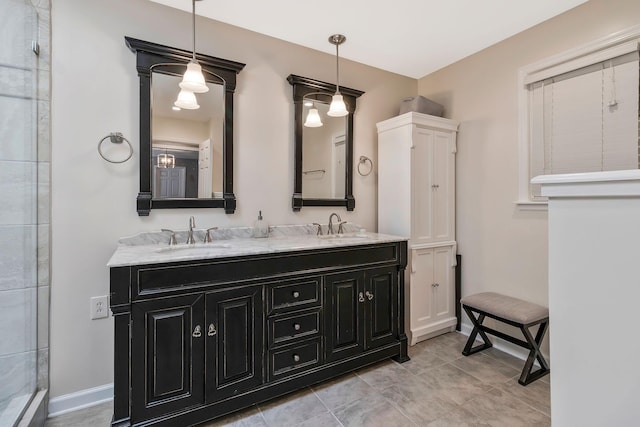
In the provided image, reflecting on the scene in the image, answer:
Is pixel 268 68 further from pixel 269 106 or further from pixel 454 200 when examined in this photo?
pixel 454 200

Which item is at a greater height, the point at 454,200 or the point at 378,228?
the point at 454,200

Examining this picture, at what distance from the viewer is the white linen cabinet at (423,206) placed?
8.55 feet

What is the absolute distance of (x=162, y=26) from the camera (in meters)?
2.01

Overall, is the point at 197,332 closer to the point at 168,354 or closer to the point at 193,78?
the point at 168,354

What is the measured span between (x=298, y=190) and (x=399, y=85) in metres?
1.59

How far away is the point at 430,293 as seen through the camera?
2.73m

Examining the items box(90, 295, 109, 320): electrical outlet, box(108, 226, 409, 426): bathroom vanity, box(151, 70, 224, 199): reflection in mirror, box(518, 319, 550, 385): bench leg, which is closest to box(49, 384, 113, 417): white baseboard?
box(90, 295, 109, 320): electrical outlet

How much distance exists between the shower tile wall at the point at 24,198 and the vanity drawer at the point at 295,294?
1.27 m

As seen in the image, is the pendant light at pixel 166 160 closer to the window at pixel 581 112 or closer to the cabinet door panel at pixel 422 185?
the cabinet door panel at pixel 422 185

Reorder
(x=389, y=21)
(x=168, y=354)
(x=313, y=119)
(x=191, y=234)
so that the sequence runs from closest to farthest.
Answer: (x=168, y=354) → (x=191, y=234) → (x=389, y=21) → (x=313, y=119)

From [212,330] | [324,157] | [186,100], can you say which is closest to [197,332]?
[212,330]

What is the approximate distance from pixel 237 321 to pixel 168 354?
357mm


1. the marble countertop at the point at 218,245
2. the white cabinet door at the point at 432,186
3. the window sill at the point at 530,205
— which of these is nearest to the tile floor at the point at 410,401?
the marble countertop at the point at 218,245

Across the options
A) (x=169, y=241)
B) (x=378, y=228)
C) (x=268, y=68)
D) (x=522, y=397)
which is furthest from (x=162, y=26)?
(x=522, y=397)
